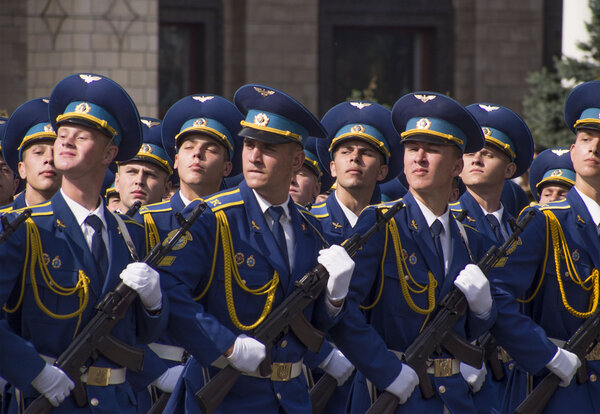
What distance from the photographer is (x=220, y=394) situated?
205 inches

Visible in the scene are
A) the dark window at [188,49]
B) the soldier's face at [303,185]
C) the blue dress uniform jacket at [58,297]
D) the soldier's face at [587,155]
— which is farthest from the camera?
the dark window at [188,49]

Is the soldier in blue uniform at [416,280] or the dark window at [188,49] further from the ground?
the dark window at [188,49]

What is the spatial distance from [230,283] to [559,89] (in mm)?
10695

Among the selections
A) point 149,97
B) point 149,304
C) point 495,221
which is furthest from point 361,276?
point 149,97

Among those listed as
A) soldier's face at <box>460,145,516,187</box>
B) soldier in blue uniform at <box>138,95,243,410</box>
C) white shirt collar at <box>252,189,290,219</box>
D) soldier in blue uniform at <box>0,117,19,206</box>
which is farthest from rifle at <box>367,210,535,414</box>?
soldier in blue uniform at <box>0,117,19,206</box>

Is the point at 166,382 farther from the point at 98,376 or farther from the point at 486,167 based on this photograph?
the point at 486,167

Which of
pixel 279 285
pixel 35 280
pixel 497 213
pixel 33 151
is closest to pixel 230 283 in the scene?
pixel 279 285

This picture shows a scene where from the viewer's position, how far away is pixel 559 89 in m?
15.3

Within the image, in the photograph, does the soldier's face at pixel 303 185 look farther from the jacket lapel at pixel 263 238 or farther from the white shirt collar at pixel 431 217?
the jacket lapel at pixel 263 238

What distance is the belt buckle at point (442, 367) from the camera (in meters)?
5.79

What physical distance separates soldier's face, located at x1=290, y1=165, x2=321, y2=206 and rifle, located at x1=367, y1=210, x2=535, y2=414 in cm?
289

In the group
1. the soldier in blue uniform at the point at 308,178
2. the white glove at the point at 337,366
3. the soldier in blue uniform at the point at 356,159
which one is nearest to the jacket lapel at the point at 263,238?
the white glove at the point at 337,366

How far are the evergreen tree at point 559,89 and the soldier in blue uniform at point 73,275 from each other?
9.80 meters

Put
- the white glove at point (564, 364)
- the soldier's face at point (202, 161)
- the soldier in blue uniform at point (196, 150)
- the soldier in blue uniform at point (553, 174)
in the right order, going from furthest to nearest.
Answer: the soldier in blue uniform at point (553, 174) → the soldier's face at point (202, 161) → the soldier in blue uniform at point (196, 150) → the white glove at point (564, 364)
